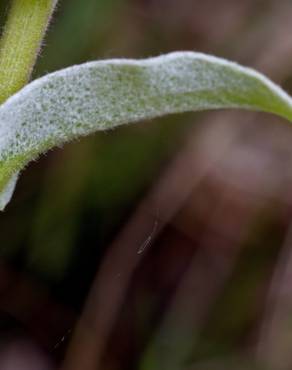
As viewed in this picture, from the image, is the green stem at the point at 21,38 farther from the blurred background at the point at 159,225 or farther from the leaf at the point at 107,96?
the blurred background at the point at 159,225

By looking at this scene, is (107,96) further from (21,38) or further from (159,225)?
(159,225)

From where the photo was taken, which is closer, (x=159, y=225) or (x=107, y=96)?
(x=107, y=96)

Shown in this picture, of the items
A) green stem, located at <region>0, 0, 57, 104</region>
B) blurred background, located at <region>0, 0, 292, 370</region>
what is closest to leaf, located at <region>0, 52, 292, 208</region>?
green stem, located at <region>0, 0, 57, 104</region>

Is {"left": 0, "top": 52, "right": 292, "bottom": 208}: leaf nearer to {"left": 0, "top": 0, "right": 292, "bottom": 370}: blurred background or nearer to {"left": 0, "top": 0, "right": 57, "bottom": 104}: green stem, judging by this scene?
{"left": 0, "top": 0, "right": 57, "bottom": 104}: green stem

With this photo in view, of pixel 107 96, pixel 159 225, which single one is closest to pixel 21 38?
pixel 107 96

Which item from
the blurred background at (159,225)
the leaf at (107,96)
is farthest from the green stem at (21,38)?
the blurred background at (159,225)

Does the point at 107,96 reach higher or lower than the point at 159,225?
higher
